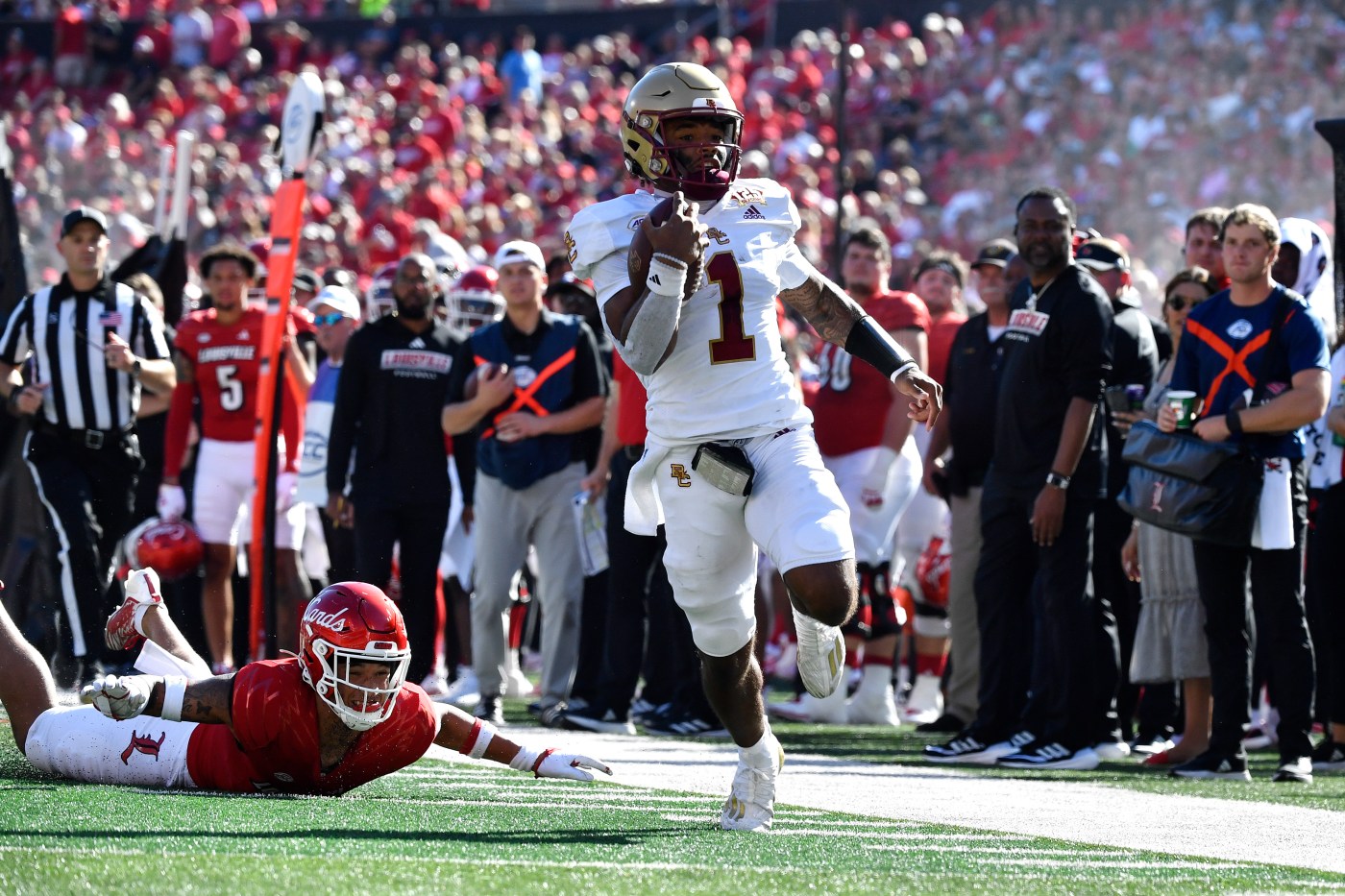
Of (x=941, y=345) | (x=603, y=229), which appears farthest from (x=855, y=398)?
(x=603, y=229)

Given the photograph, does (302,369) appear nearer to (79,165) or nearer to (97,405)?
(97,405)

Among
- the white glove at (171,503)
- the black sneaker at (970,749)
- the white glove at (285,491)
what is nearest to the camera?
the black sneaker at (970,749)

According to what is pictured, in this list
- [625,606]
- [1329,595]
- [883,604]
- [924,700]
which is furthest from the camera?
[924,700]

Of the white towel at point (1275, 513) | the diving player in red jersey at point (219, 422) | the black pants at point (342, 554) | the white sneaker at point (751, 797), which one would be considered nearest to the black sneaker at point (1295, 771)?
the white towel at point (1275, 513)

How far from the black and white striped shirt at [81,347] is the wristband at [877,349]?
442cm

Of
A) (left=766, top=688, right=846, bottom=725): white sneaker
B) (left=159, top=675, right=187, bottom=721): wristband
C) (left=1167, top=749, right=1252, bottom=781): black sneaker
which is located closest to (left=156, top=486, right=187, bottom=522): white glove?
(left=766, top=688, right=846, bottom=725): white sneaker

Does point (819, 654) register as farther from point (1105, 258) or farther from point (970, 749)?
point (1105, 258)

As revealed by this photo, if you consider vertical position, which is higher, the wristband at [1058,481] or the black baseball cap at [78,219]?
the black baseball cap at [78,219]

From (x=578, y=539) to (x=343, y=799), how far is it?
11.4 ft

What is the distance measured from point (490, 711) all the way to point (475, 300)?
2380 mm

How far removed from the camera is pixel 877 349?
5.06 meters

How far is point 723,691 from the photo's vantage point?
15.8 feet

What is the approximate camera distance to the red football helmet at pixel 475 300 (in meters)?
9.66

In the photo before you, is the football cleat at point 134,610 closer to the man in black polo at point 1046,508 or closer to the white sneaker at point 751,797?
the white sneaker at point 751,797
